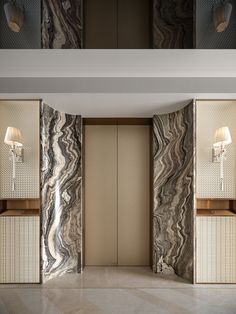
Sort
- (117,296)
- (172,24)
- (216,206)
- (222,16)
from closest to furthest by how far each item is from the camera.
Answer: (222,16)
(117,296)
(216,206)
(172,24)

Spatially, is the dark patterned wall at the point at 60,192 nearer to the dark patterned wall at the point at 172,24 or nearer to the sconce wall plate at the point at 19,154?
the sconce wall plate at the point at 19,154

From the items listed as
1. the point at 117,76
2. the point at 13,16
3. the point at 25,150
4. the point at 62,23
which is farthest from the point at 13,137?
the point at 62,23

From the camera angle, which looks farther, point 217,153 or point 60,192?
point 60,192

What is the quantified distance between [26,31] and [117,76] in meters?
1.09

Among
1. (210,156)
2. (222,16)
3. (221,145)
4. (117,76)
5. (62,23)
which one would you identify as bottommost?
(210,156)

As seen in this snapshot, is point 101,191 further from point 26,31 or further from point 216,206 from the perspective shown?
point 26,31

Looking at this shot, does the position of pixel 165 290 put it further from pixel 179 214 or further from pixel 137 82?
pixel 137 82

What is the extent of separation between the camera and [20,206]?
12.6ft

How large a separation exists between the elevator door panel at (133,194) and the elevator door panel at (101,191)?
0.11 meters

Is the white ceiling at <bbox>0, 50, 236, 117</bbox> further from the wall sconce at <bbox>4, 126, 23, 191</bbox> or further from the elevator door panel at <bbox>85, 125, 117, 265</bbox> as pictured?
the elevator door panel at <bbox>85, 125, 117, 265</bbox>

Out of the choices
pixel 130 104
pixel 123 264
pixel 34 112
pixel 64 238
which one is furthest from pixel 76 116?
pixel 123 264

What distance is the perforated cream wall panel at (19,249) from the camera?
352 cm

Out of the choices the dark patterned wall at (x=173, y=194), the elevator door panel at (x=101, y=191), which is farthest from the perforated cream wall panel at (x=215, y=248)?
the elevator door panel at (x=101, y=191)

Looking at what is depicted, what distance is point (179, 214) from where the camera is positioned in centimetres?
384
